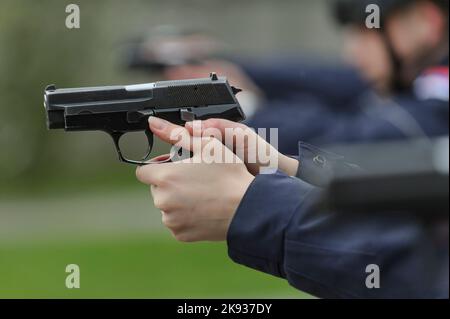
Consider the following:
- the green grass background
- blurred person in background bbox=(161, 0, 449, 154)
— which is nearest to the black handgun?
blurred person in background bbox=(161, 0, 449, 154)

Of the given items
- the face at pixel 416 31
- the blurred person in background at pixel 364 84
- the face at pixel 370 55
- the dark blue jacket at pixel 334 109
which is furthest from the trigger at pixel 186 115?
the face at pixel 370 55

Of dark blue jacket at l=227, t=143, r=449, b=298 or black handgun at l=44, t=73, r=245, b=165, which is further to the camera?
black handgun at l=44, t=73, r=245, b=165

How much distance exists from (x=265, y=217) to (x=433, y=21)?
2.09 m

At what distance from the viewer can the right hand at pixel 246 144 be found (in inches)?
74.4

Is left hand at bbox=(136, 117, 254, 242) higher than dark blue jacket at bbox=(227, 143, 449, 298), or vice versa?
left hand at bbox=(136, 117, 254, 242)

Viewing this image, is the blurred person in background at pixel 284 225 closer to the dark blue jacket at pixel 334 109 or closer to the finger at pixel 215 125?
the finger at pixel 215 125

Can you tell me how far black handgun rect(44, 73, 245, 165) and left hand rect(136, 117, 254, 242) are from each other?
0.09 m

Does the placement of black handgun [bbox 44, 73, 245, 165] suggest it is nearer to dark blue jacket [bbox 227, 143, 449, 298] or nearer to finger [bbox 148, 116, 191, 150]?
finger [bbox 148, 116, 191, 150]

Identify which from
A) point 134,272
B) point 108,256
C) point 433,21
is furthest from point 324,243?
point 108,256

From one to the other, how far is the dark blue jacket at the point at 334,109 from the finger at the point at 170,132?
1077mm

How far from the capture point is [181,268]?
8359mm

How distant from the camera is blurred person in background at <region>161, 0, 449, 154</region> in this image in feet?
10.9

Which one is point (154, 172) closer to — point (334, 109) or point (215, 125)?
point (215, 125)

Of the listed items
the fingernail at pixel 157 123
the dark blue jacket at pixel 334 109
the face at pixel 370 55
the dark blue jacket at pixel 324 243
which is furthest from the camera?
the face at pixel 370 55
